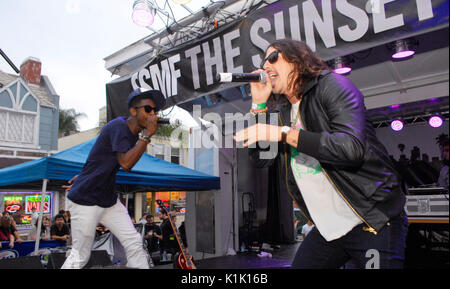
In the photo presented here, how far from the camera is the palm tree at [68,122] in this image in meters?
19.7

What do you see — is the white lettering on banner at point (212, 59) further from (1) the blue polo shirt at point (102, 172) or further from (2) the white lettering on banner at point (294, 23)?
(1) the blue polo shirt at point (102, 172)

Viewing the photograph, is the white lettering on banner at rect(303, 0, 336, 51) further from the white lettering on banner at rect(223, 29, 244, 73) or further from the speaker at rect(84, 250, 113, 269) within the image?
the speaker at rect(84, 250, 113, 269)

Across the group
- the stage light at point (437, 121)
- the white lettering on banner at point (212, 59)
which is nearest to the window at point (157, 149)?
the white lettering on banner at point (212, 59)

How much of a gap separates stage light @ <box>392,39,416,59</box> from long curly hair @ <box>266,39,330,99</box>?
2.28 m

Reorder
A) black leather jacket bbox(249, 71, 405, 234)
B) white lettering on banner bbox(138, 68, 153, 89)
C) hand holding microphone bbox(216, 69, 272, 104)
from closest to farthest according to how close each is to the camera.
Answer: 1. black leather jacket bbox(249, 71, 405, 234)
2. hand holding microphone bbox(216, 69, 272, 104)
3. white lettering on banner bbox(138, 68, 153, 89)

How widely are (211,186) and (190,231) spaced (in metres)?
1.61

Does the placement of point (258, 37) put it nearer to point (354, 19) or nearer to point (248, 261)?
point (354, 19)

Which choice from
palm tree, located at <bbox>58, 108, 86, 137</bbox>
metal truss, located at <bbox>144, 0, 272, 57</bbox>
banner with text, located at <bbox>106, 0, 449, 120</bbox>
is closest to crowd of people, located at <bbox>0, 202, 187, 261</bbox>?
banner with text, located at <bbox>106, 0, 449, 120</bbox>

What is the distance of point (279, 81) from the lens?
129 cm

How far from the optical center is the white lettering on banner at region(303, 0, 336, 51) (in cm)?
287

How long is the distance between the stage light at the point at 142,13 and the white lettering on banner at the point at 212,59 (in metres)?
0.78

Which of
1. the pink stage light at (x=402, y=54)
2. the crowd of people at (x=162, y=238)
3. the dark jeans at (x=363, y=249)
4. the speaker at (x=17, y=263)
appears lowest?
the crowd of people at (x=162, y=238)

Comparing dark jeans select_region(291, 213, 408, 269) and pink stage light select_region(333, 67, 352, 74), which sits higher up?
pink stage light select_region(333, 67, 352, 74)
